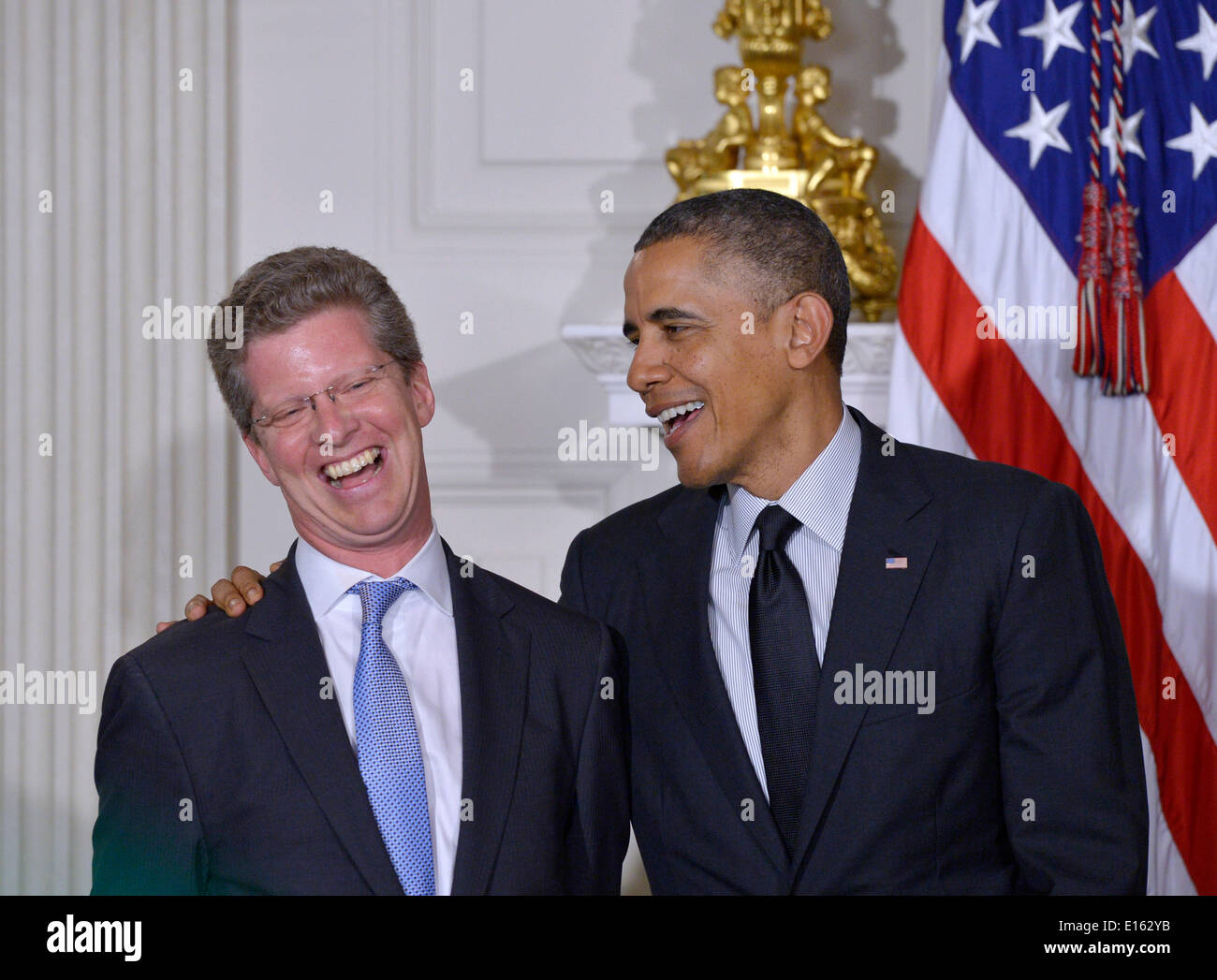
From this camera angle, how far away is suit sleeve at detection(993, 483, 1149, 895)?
1.72m

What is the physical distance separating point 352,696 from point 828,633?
607mm

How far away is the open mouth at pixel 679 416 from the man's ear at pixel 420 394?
367 millimetres

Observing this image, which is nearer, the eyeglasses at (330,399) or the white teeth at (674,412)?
the eyeglasses at (330,399)

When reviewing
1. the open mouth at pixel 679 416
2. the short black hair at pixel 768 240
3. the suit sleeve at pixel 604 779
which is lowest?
the suit sleeve at pixel 604 779

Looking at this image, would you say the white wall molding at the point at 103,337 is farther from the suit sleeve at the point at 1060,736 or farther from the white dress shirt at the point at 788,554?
the suit sleeve at the point at 1060,736

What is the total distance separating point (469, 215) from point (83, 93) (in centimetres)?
92

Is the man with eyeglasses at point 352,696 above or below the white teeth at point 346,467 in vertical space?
below

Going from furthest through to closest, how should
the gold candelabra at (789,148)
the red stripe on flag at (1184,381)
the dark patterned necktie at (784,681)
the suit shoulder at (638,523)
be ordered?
1. the gold candelabra at (789,148)
2. the red stripe on flag at (1184,381)
3. the suit shoulder at (638,523)
4. the dark patterned necktie at (784,681)

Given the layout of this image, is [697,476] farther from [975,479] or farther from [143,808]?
[143,808]

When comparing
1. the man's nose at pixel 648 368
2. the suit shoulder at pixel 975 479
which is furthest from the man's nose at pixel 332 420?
the suit shoulder at pixel 975 479

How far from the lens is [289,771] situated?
4.78 feet

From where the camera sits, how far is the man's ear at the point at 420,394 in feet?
5.42

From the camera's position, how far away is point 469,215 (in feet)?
10.9

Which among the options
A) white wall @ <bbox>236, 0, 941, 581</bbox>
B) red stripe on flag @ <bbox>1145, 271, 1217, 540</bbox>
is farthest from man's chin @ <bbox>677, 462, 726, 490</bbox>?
white wall @ <bbox>236, 0, 941, 581</bbox>
